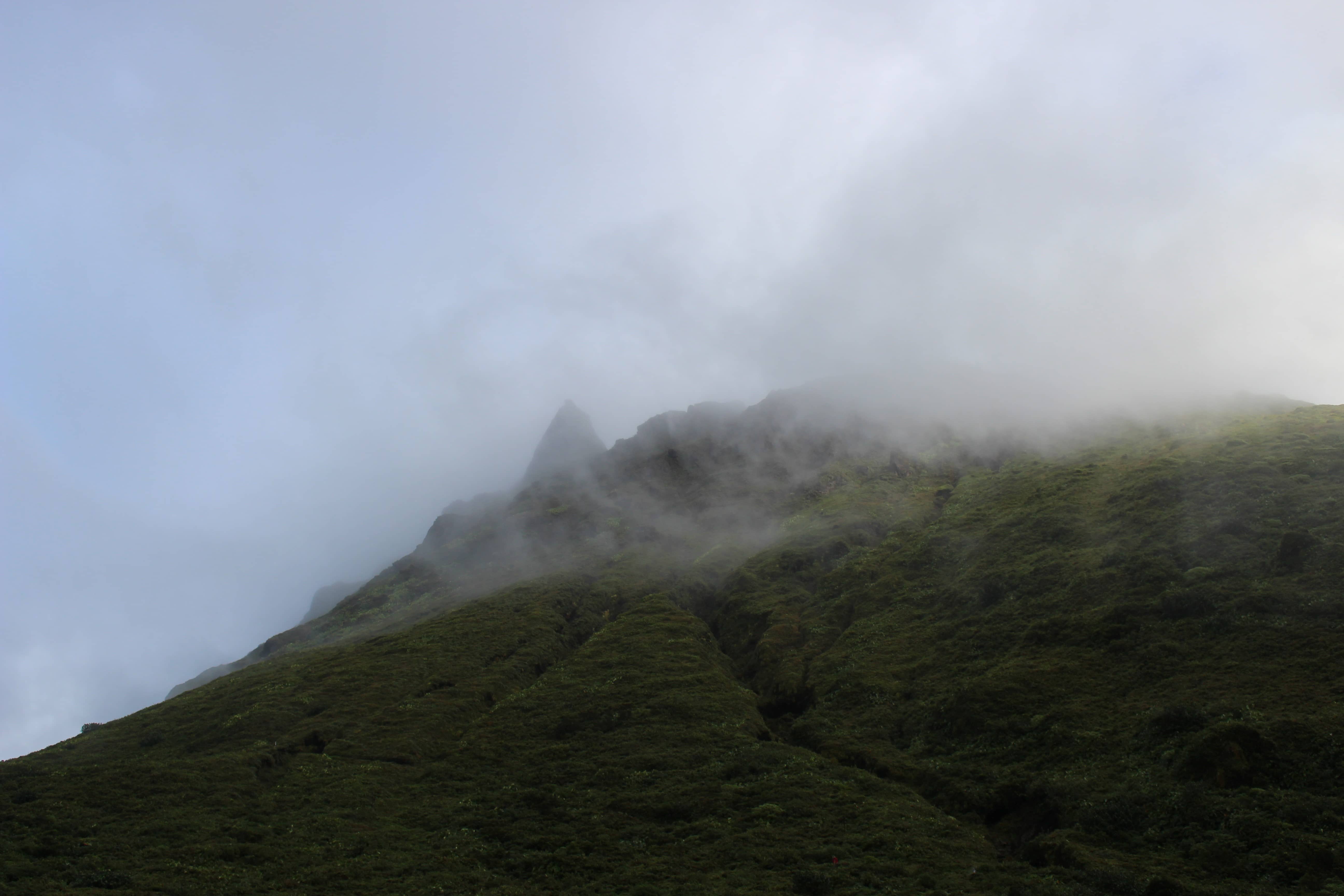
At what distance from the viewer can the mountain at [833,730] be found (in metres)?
47.4

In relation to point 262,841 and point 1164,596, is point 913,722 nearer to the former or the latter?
point 1164,596

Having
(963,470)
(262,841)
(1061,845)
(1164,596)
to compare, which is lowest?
(1061,845)

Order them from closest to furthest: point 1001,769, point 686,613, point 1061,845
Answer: point 1061,845 → point 1001,769 → point 686,613

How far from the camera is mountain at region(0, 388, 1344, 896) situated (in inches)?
1866

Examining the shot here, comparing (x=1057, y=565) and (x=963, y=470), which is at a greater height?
(x=963, y=470)

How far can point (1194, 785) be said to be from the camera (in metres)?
47.5

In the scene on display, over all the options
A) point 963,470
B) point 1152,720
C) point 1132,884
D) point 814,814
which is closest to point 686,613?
point 814,814

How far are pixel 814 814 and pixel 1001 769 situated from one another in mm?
16563

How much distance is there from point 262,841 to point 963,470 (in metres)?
158

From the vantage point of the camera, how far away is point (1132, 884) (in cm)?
4053

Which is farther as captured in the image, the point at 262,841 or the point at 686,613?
the point at 686,613

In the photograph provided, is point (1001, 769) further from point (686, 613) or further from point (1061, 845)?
point (686, 613)

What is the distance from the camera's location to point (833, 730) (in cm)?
7569

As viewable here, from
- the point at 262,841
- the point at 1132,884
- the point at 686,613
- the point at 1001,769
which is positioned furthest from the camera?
the point at 686,613
